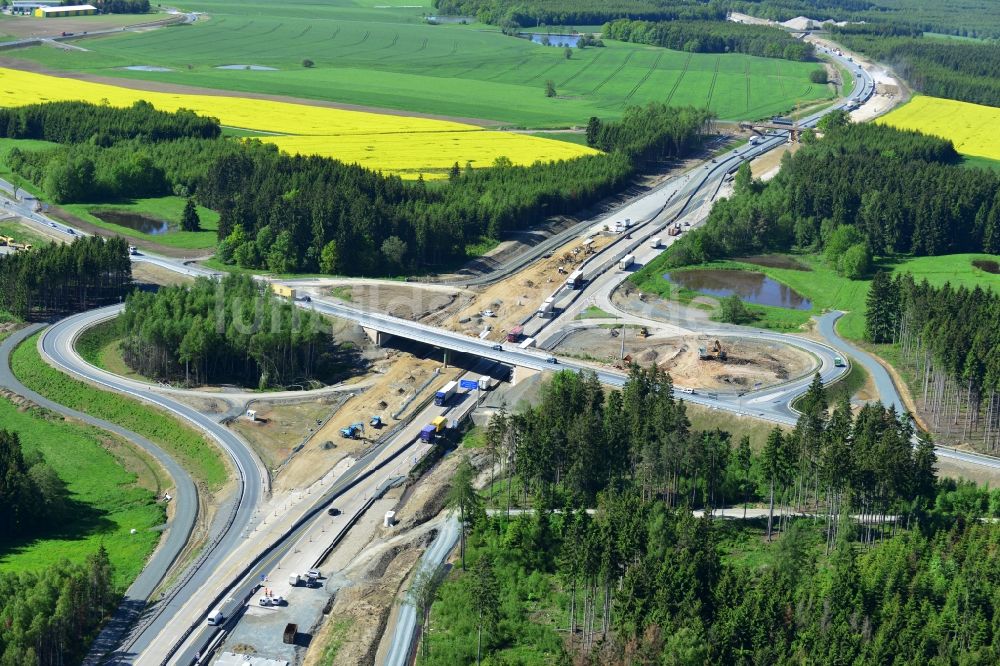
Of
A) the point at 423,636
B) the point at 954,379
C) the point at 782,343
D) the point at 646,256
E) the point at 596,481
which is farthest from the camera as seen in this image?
the point at 646,256

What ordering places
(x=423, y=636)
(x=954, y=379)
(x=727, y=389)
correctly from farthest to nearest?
1. (x=727, y=389)
2. (x=954, y=379)
3. (x=423, y=636)

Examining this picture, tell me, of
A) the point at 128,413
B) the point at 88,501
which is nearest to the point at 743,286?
the point at 128,413

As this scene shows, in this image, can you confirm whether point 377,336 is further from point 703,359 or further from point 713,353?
point 713,353

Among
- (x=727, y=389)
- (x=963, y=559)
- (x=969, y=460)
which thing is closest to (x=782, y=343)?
(x=727, y=389)

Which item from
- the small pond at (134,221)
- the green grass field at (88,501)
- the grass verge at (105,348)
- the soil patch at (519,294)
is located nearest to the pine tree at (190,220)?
the small pond at (134,221)

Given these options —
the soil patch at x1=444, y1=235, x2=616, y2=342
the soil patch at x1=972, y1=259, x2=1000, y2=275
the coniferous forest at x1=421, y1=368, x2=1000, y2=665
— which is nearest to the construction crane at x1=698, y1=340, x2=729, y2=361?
the coniferous forest at x1=421, y1=368, x2=1000, y2=665

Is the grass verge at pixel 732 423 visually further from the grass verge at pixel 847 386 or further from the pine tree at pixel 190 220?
the pine tree at pixel 190 220

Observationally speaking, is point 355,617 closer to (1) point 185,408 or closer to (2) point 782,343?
(1) point 185,408
